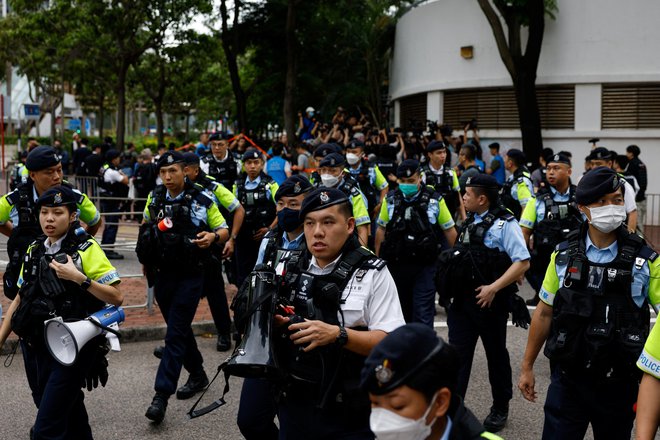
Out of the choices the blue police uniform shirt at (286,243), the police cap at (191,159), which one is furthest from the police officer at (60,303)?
the police cap at (191,159)

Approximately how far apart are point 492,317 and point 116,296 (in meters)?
2.79

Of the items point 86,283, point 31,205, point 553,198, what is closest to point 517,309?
point 553,198

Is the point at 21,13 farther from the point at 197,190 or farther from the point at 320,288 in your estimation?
the point at 320,288

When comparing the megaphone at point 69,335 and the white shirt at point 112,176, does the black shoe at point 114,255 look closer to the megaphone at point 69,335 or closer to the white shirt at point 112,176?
the white shirt at point 112,176

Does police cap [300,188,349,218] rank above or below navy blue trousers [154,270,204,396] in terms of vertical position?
above

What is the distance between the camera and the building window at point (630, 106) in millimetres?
19562

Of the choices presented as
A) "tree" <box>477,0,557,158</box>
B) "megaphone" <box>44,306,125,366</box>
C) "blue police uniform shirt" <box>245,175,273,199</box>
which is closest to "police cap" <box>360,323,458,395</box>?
"megaphone" <box>44,306,125,366</box>

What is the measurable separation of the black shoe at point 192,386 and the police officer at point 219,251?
87 cm

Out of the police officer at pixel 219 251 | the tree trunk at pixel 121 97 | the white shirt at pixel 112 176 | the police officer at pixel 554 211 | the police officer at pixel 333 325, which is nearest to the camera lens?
the police officer at pixel 333 325

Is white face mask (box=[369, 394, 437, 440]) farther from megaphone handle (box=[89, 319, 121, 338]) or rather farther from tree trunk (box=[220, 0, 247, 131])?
tree trunk (box=[220, 0, 247, 131])

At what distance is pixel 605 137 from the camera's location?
65.3 ft

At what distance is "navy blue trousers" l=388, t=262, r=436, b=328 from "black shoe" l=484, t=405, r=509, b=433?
1.46 meters

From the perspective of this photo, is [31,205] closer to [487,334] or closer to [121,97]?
[487,334]

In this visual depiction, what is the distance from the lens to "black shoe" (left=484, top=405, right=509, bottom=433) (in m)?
6.23
